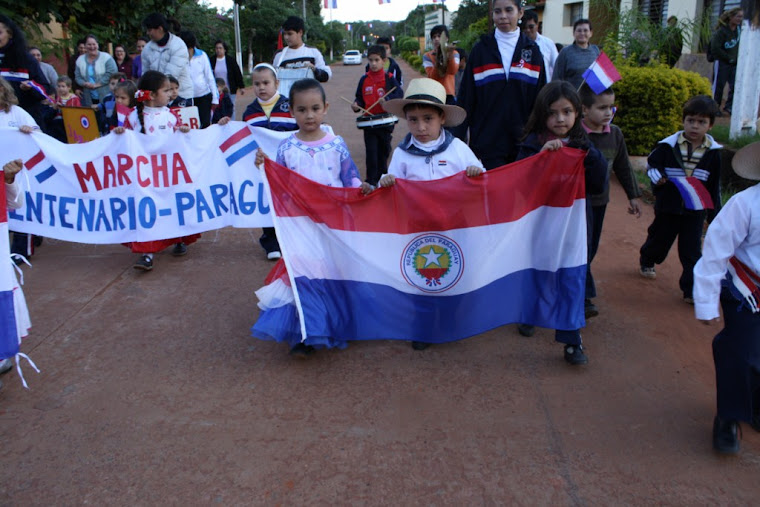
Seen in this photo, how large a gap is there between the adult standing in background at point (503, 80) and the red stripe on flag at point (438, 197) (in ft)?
4.31

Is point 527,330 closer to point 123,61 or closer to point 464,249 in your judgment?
point 464,249

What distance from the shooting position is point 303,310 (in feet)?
12.5

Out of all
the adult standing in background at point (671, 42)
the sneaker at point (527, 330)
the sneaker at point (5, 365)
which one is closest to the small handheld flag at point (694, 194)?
the sneaker at point (527, 330)

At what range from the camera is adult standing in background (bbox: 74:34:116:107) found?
1077 cm

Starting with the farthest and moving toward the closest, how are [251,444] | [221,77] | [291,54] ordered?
1. [221,77]
2. [291,54]
3. [251,444]

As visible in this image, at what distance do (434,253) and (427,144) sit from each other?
2.25 ft

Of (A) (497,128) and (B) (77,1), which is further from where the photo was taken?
(B) (77,1)

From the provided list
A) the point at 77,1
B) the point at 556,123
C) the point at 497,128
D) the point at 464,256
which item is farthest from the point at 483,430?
the point at 77,1

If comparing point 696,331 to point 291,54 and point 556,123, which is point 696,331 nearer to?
point 556,123

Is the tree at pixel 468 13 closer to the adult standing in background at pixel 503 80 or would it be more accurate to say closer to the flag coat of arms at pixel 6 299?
the adult standing in background at pixel 503 80

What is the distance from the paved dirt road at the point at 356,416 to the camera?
2.74m

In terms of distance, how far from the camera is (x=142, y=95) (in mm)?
5879

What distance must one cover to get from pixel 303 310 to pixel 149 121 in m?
3.17

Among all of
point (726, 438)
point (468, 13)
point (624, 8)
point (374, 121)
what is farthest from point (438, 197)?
point (468, 13)
